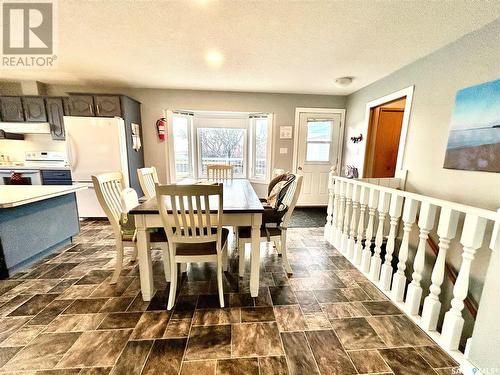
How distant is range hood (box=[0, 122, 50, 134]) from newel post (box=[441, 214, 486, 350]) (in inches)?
215

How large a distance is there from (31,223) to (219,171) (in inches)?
87.4

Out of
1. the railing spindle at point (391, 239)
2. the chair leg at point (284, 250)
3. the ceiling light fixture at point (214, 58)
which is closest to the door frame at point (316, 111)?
the ceiling light fixture at point (214, 58)

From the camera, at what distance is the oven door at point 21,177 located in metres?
3.25

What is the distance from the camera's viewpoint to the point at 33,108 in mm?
3414

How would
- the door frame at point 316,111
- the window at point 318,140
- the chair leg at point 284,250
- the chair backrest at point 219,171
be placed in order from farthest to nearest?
the window at point 318,140, the door frame at point 316,111, the chair backrest at point 219,171, the chair leg at point 284,250

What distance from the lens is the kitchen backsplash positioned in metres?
3.69

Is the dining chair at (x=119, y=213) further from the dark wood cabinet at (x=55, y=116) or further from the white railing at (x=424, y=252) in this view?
the dark wood cabinet at (x=55, y=116)

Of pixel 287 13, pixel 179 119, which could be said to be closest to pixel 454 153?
pixel 287 13

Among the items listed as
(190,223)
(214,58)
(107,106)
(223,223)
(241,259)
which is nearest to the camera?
(190,223)

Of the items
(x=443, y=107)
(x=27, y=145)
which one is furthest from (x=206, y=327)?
(x=27, y=145)

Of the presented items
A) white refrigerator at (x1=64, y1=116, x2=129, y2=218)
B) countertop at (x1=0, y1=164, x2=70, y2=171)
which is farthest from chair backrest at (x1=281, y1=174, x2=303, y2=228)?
countertop at (x1=0, y1=164, x2=70, y2=171)

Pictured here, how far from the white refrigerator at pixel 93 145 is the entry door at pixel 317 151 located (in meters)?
3.39

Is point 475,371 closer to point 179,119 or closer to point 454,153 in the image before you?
point 454,153

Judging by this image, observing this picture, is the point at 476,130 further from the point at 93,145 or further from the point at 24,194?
the point at 93,145
